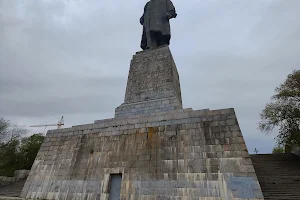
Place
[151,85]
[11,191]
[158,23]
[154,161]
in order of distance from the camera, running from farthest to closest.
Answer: [158,23] < [11,191] < [151,85] < [154,161]

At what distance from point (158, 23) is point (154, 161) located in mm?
9437

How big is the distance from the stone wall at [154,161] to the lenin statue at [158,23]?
6.97 meters

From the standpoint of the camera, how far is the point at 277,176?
28.5ft

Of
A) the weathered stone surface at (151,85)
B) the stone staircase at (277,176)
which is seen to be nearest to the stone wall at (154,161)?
the weathered stone surface at (151,85)

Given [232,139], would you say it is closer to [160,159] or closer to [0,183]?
[160,159]

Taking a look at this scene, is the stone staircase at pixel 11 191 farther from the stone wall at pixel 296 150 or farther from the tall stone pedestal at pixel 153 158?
the stone wall at pixel 296 150

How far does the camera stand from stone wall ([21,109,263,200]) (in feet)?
18.8

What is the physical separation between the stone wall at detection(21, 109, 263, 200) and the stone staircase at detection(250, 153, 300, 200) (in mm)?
2240

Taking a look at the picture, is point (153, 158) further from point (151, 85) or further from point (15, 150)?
point (15, 150)

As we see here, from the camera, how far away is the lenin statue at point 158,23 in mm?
12695

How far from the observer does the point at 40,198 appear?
7.87 meters

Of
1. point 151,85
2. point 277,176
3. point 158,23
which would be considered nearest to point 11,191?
point 151,85

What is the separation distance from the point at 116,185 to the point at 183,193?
255 cm

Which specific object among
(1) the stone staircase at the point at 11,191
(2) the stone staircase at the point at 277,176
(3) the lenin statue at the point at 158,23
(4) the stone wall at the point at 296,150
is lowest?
(1) the stone staircase at the point at 11,191
